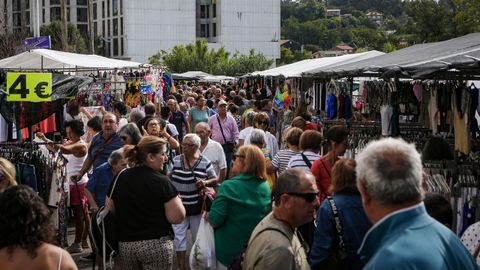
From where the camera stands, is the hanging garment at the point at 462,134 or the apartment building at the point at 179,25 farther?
the apartment building at the point at 179,25

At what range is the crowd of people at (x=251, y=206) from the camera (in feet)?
9.41

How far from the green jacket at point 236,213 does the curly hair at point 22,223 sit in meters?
2.17

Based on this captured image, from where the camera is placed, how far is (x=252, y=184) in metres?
6.16

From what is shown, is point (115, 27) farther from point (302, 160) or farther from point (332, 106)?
point (302, 160)

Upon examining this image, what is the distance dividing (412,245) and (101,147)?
6.89 m

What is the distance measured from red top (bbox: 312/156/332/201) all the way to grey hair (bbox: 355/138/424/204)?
3.99 meters

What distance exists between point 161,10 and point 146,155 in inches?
3715

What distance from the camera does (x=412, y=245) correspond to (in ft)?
8.86

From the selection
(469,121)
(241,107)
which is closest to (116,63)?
(241,107)

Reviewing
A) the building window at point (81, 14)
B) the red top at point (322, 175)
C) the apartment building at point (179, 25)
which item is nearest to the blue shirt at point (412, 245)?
the red top at point (322, 175)

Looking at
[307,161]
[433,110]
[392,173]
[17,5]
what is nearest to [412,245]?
[392,173]

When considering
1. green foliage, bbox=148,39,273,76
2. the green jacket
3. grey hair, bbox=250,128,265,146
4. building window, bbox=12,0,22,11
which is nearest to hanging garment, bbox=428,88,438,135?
grey hair, bbox=250,128,265,146

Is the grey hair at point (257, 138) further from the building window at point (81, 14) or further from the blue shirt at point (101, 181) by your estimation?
the building window at point (81, 14)

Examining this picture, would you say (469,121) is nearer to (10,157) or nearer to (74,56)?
(10,157)
